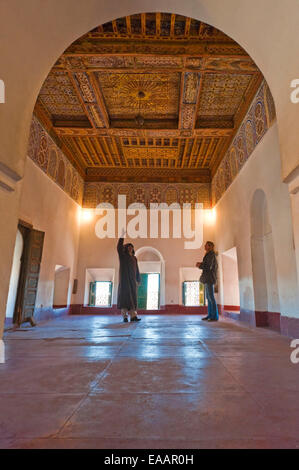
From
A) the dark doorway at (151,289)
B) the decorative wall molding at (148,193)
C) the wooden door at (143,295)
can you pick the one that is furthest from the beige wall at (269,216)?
the wooden door at (143,295)

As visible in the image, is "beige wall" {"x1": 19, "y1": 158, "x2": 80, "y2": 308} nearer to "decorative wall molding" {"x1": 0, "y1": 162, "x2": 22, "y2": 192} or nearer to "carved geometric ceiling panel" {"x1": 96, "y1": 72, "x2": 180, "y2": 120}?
"carved geometric ceiling panel" {"x1": 96, "y1": 72, "x2": 180, "y2": 120}

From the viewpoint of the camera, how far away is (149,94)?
6098mm

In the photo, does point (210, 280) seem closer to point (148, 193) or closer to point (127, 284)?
point (127, 284)

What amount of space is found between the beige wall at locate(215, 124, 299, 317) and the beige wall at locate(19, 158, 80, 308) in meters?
4.79

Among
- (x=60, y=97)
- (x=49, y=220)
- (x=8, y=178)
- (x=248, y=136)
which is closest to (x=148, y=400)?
(x=8, y=178)

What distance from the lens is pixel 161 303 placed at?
8797 millimetres

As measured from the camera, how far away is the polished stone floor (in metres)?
0.86

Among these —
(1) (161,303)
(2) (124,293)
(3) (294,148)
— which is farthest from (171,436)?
(1) (161,303)

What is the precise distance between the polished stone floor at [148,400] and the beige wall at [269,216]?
195cm

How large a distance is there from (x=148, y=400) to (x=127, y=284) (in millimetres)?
4322

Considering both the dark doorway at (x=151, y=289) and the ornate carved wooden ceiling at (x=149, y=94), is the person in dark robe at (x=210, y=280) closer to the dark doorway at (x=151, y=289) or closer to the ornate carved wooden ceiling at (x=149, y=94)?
the ornate carved wooden ceiling at (x=149, y=94)

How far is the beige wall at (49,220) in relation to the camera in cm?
582

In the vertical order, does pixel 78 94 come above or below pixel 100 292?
above

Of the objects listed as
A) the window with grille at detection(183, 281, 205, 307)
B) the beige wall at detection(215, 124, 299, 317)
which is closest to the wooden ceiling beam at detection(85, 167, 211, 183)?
the beige wall at detection(215, 124, 299, 317)
